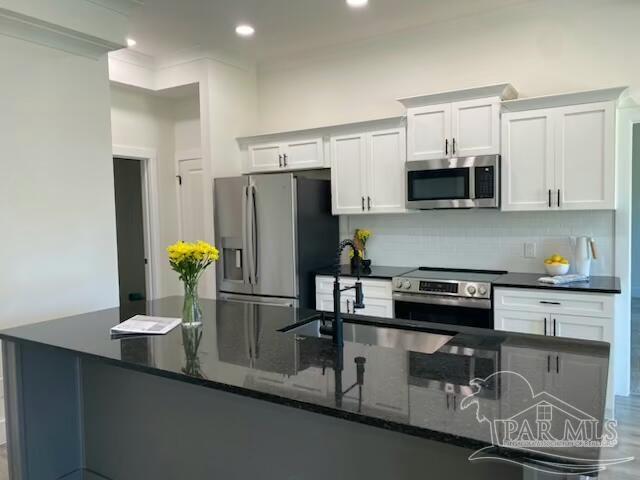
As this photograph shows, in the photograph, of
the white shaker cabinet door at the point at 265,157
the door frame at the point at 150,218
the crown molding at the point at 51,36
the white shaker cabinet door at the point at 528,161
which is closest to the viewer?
the crown molding at the point at 51,36

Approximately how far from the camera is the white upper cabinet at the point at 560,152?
3316 mm

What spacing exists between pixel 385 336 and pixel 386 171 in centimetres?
224

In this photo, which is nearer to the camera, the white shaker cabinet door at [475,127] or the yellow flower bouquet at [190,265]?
the yellow flower bouquet at [190,265]

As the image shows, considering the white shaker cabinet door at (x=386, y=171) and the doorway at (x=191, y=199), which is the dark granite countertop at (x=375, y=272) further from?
the doorway at (x=191, y=199)

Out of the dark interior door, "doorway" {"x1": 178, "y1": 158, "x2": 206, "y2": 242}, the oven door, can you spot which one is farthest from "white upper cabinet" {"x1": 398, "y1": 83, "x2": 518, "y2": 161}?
the dark interior door

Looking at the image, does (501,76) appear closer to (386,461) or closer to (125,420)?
(386,461)

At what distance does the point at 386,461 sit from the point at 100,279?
2821mm

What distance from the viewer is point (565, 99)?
341cm

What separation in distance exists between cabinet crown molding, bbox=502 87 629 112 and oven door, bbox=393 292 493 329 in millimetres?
1484

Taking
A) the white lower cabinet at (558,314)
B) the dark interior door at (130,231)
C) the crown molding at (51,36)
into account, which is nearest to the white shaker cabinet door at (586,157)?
the white lower cabinet at (558,314)

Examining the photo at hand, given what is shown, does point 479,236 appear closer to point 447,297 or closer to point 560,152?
point 447,297

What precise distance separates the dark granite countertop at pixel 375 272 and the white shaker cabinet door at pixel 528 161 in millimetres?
1060

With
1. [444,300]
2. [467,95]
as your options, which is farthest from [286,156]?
[444,300]

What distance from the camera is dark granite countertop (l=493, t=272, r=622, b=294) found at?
126 inches
